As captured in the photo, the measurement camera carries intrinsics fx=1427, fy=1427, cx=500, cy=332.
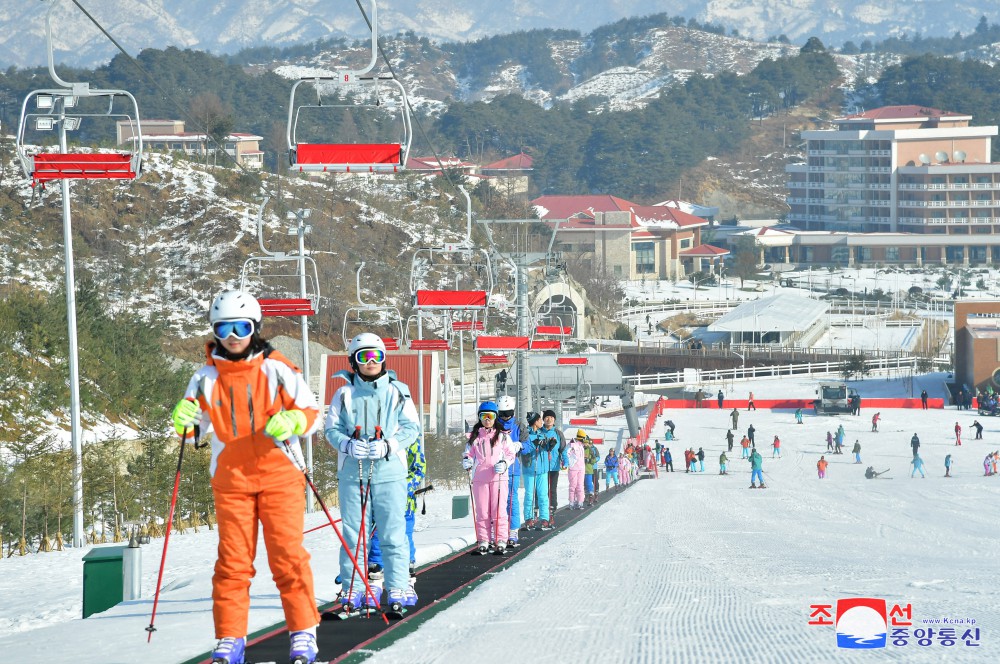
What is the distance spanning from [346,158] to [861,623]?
7804 millimetres

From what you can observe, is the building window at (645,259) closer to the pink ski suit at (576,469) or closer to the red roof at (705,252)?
the red roof at (705,252)

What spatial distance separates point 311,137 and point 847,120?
53.4 meters

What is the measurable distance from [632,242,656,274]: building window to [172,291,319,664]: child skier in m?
122

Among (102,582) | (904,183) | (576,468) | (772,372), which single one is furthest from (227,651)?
(904,183)

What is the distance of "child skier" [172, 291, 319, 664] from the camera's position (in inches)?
243

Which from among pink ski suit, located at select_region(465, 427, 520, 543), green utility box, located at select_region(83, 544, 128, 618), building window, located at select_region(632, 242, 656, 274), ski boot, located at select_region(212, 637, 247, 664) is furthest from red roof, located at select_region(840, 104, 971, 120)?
ski boot, located at select_region(212, 637, 247, 664)

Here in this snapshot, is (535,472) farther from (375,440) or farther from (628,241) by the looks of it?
(628,241)

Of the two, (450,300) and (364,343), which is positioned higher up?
(450,300)

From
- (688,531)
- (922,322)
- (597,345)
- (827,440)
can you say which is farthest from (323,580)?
(922,322)

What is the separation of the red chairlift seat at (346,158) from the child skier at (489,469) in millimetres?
3241

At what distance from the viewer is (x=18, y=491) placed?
17.6 meters

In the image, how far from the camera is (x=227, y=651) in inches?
243

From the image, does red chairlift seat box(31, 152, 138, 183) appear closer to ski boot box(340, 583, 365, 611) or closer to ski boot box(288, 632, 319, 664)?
ski boot box(340, 583, 365, 611)

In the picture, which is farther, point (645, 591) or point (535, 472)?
point (535, 472)
